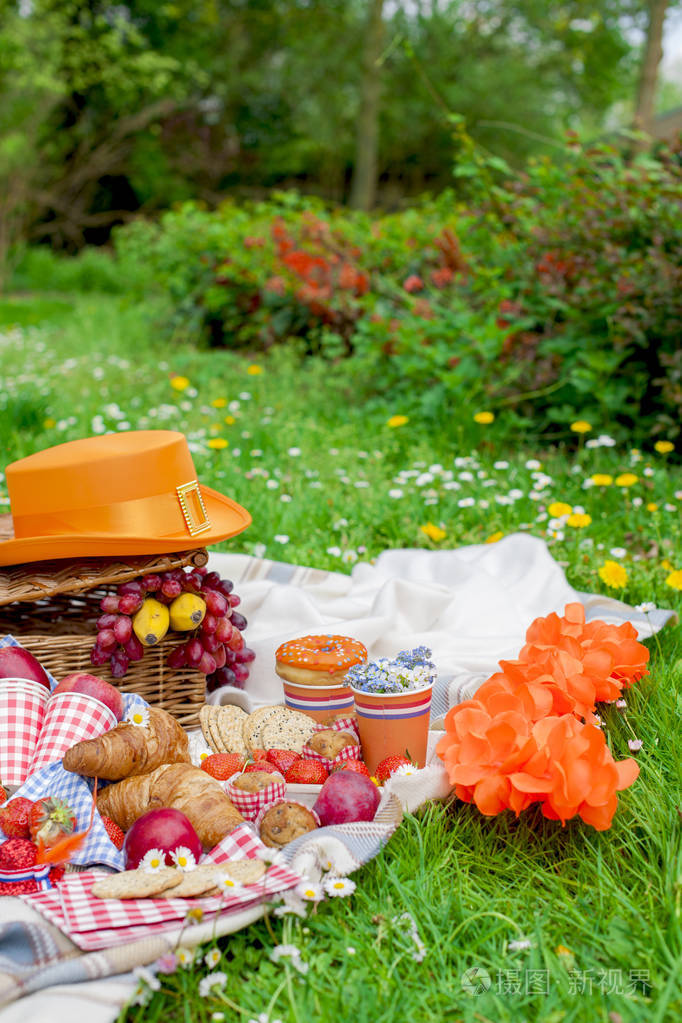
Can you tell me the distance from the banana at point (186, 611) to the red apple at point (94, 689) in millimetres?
222

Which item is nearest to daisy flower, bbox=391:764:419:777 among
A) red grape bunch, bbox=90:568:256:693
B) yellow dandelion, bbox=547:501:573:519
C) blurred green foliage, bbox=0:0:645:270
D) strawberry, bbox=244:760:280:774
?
strawberry, bbox=244:760:280:774

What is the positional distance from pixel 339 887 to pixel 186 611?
0.82 meters

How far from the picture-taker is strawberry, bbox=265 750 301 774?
1.80m

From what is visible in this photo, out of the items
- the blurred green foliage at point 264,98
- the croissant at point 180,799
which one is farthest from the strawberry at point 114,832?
the blurred green foliage at point 264,98

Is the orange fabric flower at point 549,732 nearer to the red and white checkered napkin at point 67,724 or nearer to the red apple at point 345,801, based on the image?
the red apple at point 345,801

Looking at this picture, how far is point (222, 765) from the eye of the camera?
1.81 m

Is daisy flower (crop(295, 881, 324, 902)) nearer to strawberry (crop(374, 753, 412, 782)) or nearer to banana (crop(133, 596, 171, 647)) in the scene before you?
strawberry (crop(374, 753, 412, 782))

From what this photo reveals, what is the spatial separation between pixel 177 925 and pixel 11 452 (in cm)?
294

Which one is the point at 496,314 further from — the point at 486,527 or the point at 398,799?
the point at 398,799

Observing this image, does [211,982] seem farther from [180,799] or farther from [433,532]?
[433,532]

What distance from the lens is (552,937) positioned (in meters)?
1.38

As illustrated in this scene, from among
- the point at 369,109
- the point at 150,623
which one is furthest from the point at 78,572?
the point at 369,109

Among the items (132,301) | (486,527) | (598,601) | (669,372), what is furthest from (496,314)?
(132,301)

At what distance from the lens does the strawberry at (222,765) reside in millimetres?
1806
